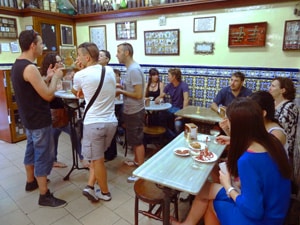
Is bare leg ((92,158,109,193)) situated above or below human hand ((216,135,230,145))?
below

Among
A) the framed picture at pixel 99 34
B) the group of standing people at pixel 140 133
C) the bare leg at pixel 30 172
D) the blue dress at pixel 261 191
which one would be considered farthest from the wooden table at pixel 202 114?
the framed picture at pixel 99 34

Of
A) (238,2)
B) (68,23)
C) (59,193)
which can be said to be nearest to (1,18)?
(68,23)

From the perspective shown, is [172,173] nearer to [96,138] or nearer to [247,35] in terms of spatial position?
[96,138]

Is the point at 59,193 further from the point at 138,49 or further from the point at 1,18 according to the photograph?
the point at 1,18

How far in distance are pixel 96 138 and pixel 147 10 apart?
110 inches

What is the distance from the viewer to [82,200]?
240 cm

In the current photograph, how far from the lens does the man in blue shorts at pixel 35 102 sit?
199cm

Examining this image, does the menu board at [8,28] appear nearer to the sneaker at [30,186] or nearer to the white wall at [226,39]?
the white wall at [226,39]

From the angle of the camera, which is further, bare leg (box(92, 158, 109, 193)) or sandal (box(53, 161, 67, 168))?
sandal (box(53, 161, 67, 168))

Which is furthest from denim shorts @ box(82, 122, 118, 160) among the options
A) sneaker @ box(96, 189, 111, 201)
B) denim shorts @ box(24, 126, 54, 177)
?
sneaker @ box(96, 189, 111, 201)

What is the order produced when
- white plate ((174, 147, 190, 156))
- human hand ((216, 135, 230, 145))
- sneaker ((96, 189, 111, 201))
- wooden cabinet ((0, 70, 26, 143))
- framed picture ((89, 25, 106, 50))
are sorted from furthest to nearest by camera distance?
framed picture ((89, 25, 106, 50)), wooden cabinet ((0, 70, 26, 143)), sneaker ((96, 189, 111, 201)), human hand ((216, 135, 230, 145)), white plate ((174, 147, 190, 156))

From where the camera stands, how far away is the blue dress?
1198 mm

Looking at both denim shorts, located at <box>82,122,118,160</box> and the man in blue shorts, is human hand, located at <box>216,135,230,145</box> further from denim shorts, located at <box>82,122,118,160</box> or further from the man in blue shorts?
the man in blue shorts

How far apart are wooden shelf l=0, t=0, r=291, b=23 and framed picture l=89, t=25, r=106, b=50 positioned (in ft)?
0.59
